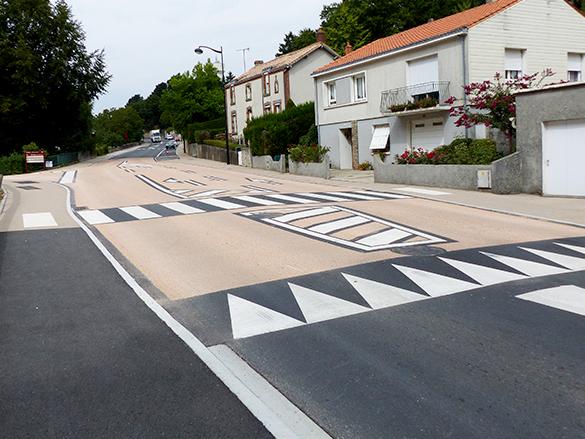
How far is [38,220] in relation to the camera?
16.0m

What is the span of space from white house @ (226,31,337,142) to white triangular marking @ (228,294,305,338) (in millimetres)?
40519

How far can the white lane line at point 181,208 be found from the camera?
54.6 feet

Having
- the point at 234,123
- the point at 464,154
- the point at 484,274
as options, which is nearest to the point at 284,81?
the point at 234,123

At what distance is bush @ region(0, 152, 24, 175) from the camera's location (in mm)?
44094

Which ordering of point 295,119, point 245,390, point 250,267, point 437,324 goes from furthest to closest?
point 295,119, point 250,267, point 437,324, point 245,390

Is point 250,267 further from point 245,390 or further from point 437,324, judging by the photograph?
point 245,390

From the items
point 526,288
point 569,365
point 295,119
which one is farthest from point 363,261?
point 295,119

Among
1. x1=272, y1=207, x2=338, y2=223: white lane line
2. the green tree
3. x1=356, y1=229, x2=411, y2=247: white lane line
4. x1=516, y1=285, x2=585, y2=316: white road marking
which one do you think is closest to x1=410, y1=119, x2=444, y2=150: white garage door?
x1=272, y1=207, x2=338, y2=223: white lane line

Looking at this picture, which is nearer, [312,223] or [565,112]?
[312,223]

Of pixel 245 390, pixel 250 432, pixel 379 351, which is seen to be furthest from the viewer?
pixel 379 351

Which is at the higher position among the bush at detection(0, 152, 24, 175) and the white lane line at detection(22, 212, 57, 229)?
the bush at detection(0, 152, 24, 175)

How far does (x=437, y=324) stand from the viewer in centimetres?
618

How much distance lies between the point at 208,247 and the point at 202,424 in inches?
281

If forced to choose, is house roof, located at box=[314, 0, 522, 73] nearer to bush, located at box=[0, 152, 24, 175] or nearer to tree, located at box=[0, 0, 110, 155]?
bush, located at box=[0, 152, 24, 175]
